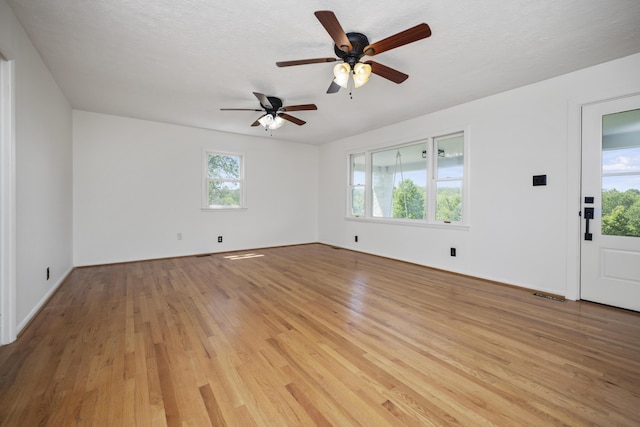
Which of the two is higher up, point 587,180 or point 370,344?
point 587,180

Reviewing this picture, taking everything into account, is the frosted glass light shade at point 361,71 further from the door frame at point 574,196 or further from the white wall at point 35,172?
the white wall at point 35,172

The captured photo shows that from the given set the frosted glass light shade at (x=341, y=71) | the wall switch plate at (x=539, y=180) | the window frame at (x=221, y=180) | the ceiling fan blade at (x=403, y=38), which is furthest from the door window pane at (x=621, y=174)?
the window frame at (x=221, y=180)

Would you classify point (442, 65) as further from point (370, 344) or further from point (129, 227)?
point (129, 227)

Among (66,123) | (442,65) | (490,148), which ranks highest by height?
(442,65)

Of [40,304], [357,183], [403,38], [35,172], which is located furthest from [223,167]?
[403,38]

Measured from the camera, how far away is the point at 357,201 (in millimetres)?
6289

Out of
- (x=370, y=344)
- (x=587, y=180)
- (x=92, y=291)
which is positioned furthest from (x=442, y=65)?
(x=92, y=291)

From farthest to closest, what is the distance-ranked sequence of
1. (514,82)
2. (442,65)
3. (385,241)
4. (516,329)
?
1. (385,241)
2. (514,82)
3. (442,65)
4. (516,329)

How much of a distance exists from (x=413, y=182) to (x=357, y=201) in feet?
5.21

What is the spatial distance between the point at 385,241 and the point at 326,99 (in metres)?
2.95

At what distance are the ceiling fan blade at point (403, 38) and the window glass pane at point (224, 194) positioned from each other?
4460 mm

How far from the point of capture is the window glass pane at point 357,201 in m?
6.17

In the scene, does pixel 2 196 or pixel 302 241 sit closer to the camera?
pixel 2 196

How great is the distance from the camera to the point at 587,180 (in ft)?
10.00
